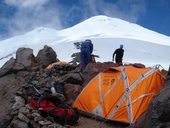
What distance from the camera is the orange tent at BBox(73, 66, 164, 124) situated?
41.8 feet

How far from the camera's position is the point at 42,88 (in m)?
16.0

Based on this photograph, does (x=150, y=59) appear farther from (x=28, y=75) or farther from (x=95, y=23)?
(x=95, y=23)

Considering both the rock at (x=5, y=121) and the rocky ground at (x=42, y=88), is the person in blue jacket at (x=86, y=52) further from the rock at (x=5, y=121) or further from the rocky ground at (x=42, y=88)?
the rock at (x=5, y=121)

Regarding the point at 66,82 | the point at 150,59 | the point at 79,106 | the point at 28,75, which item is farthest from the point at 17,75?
the point at 150,59

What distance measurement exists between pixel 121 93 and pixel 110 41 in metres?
86.7

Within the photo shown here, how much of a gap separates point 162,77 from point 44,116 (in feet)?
14.3

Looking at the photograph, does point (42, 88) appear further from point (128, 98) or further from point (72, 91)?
point (128, 98)

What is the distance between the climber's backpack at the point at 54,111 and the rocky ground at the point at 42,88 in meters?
0.19

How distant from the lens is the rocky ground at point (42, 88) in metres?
9.85

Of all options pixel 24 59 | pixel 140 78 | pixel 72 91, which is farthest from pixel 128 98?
pixel 24 59

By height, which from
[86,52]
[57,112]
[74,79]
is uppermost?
[86,52]

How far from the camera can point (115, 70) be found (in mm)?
14133

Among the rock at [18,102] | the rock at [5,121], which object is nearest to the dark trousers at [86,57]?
the rock at [18,102]

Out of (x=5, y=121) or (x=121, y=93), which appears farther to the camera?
(x=121, y=93)
